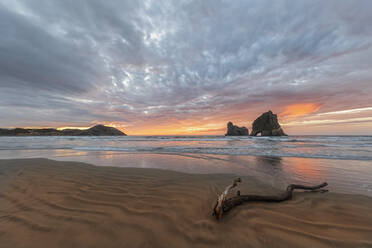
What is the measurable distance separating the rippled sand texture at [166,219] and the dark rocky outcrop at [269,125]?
66.8 metres

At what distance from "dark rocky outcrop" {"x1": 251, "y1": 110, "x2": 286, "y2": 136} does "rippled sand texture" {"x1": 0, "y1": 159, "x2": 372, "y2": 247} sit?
66795 millimetres

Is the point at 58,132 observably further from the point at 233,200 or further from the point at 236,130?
the point at 233,200

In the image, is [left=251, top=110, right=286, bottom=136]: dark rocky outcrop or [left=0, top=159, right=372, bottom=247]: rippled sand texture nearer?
[left=0, top=159, right=372, bottom=247]: rippled sand texture

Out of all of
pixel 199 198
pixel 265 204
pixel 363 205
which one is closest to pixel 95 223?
pixel 199 198

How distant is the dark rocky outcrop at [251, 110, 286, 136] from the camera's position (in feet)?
196

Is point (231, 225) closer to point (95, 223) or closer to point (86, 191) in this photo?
point (95, 223)

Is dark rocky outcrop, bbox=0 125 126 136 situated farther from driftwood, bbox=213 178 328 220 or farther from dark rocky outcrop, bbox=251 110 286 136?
driftwood, bbox=213 178 328 220

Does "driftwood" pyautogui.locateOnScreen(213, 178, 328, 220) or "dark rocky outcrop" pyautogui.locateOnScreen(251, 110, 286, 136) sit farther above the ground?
"dark rocky outcrop" pyautogui.locateOnScreen(251, 110, 286, 136)

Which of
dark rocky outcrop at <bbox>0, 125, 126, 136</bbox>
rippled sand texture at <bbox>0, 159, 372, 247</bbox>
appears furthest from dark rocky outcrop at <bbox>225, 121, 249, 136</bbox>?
rippled sand texture at <bbox>0, 159, 372, 247</bbox>

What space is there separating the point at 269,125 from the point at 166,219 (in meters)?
70.7

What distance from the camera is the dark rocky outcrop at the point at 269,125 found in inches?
2354

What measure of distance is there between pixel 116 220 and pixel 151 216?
A: 63cm

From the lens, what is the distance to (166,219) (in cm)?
251

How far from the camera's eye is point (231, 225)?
230cm
